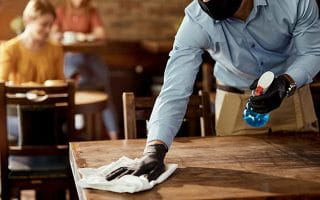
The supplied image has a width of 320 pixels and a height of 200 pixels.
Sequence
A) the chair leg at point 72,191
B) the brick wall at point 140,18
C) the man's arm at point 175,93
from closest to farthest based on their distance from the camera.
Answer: the man's arm at point 175,93 → the chair leg at point 72,191 → the brick wall at point 140,18

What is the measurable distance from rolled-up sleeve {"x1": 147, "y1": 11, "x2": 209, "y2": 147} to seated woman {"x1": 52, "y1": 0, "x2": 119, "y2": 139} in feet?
8.49

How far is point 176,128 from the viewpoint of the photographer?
2195 millimetres

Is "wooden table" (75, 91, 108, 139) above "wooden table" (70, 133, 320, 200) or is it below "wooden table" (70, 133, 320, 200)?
below

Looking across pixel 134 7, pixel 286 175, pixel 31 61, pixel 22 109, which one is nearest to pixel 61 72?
pixel 31 61

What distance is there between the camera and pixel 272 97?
6.89ft

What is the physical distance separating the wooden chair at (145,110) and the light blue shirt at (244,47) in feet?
1.06

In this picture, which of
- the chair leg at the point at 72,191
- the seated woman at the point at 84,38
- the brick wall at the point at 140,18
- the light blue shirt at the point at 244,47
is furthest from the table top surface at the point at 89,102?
the brick wall at the point at 140,18

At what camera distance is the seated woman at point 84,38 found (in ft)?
16.9

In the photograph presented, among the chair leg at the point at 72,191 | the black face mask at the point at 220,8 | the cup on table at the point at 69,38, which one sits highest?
the black face mask at the point at 220,8

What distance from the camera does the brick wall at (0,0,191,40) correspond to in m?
6.32

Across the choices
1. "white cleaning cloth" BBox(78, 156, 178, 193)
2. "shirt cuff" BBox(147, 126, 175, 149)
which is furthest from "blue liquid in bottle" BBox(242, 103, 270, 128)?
"white cleaning cloth" BBox(78, 156, 178, 193)

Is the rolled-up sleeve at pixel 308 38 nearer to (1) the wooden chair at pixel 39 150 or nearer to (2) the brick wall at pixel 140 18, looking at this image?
(1) the wooden chair at pixel 39 150

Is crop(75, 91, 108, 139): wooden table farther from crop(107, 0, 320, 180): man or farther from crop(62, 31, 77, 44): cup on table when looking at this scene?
crop(107, 0, 320, 180): man

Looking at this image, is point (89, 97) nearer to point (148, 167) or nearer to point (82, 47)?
point (82, 47)
